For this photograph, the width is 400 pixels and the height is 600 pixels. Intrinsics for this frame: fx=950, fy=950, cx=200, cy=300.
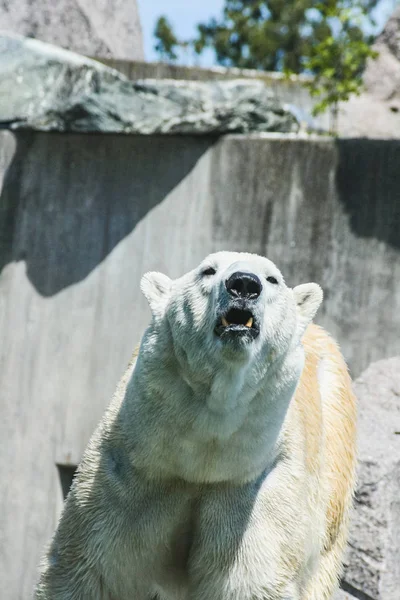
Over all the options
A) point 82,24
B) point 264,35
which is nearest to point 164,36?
point 264,35

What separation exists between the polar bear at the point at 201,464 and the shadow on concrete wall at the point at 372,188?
108 inches

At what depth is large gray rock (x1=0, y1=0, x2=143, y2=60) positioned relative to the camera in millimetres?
7601

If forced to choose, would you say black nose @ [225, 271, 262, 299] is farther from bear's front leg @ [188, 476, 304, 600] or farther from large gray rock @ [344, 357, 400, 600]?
large gray rock @ [344, 357, 400, 600]

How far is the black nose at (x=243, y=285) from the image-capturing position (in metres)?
2.70

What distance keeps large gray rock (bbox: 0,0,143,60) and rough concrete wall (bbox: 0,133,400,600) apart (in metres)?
1.83

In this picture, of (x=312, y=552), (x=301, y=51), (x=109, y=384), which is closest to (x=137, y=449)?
(x=312, y=552)

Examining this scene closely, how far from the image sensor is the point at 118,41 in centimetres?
869

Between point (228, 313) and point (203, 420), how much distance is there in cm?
38

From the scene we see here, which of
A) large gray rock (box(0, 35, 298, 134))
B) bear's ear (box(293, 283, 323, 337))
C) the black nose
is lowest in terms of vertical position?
bear's ear (box(293, 283, 323, 337))

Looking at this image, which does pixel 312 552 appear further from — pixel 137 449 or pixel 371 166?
pixel 371 166

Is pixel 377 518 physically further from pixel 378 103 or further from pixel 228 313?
pixel 378 103

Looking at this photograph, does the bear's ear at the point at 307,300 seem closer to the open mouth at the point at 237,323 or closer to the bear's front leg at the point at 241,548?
the open mouth at the point at 237,323

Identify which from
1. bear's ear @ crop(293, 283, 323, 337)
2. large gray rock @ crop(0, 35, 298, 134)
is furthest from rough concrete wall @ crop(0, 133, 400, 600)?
bear's ear @ crop(293, 283, 323, 337)

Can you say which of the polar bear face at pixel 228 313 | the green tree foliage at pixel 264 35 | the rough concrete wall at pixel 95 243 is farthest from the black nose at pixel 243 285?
the green tree foliage at pixel 264 35
